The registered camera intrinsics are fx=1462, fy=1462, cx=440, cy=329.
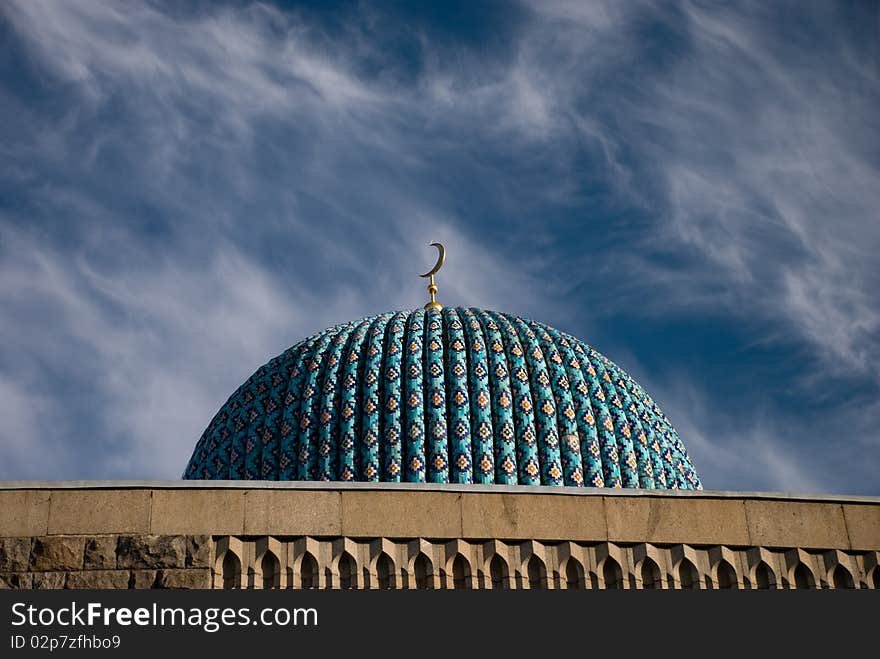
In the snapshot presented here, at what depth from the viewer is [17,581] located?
31.6 feet

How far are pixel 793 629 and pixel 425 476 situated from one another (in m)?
4.35

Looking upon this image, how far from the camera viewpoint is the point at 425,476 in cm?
1305

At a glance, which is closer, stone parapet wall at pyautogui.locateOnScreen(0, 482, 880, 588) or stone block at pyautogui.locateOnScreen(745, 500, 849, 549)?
stone parapet wall at pyautogui.locateOnScreen(0, 482, 880, 588)

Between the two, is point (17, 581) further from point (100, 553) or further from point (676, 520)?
point (676, 520)

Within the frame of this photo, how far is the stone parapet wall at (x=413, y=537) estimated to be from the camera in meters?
→ 9.72

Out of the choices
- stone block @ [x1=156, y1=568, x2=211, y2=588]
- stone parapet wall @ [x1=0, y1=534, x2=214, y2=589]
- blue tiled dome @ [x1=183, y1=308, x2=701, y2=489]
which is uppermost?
blue tiled dome @ [x1=183, y1=308, x2=701, y2=489]

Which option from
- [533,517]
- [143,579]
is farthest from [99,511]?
[533,517]

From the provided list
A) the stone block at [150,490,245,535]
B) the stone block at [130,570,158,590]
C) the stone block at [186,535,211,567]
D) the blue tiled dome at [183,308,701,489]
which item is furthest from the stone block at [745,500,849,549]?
the stone block at [130,570,158,590]

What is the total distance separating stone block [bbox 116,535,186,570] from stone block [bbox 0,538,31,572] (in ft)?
1.98

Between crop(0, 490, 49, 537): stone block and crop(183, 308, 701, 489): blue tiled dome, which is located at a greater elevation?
crop(183, 308, 701, 489): blue tiled dome

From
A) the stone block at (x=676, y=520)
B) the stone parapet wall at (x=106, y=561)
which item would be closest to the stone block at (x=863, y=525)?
the stone block at (x=676, y=520)

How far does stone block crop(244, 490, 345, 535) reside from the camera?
9.86m

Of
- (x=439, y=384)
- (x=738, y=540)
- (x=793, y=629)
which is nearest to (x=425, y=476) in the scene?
(x=439, y=384)

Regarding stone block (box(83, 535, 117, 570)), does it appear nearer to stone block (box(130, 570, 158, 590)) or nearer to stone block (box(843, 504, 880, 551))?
stone block (box(130, 570, 158, 590))
